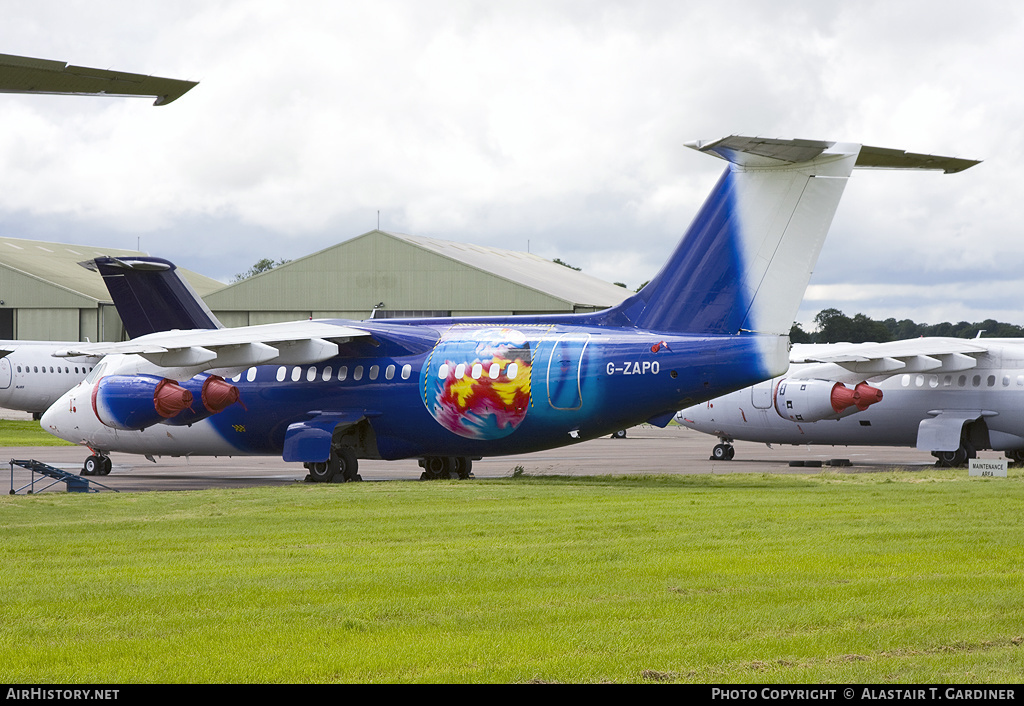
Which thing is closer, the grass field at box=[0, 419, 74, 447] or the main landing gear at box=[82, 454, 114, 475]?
the main landing gear at box=[82, 454, 114, 475]

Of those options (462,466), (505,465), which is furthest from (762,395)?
(462,466)

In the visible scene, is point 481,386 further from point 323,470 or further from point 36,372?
point 36,372

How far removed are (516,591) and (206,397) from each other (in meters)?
16.8

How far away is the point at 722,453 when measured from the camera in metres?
37.8

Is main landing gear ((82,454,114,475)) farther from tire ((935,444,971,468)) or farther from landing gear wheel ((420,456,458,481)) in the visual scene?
tire ((935,444,971,468))

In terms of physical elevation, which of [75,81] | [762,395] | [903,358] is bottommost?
[762,395]

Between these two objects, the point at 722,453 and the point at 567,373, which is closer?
the point at 567,373

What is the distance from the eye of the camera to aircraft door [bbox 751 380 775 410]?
35.3 metres

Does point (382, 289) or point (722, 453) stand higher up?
point (382, 289)

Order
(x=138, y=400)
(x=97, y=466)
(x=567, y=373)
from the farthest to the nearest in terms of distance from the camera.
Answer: (x=97, y=466) < (x=138, y=400) < (x=567, y=373)

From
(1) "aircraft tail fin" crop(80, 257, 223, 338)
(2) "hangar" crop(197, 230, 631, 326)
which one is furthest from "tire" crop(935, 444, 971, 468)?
(2) "hangar" crop(197, 230, 631, 326)

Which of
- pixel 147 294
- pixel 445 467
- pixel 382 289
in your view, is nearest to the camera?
pixel 445 467

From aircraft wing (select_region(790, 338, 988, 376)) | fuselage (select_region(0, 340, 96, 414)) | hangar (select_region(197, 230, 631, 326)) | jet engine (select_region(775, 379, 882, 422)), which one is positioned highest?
hangar (select_region(197, 230, 631, 326))

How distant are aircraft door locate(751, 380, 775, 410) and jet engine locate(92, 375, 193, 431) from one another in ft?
57.1
